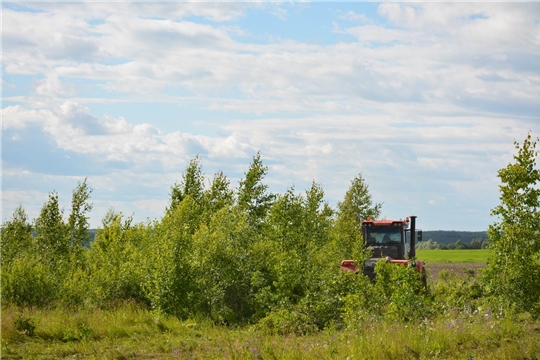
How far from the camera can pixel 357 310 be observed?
59.0 ft

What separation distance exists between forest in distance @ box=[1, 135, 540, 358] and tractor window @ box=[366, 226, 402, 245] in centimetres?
122

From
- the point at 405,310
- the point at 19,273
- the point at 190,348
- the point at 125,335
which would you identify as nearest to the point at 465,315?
the point at 405,310

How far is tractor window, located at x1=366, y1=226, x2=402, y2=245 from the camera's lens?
25547 mm

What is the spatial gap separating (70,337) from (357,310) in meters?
7.86

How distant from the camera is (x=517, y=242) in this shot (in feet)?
61.1

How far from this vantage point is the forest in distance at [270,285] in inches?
677

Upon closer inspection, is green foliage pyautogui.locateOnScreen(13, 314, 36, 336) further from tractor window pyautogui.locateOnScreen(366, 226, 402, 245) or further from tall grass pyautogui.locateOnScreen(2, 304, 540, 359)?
tractor window pyautogui.locateOnScreen(366, 226, 402, 245)

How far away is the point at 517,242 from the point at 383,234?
7512mm

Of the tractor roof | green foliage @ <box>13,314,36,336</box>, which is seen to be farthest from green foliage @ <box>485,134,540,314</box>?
green foliage @ <box>13,314,36,336</box>

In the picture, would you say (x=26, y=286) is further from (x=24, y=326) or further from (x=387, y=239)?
(x=387, y=239)

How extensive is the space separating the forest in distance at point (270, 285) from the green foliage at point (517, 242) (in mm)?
30

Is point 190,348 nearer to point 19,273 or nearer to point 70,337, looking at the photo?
point 70,337

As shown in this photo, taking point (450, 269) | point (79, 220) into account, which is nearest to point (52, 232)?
point (79, 220)

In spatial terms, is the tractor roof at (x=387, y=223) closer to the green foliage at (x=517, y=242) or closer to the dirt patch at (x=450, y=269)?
the green foliage at (x=517, y=242)
